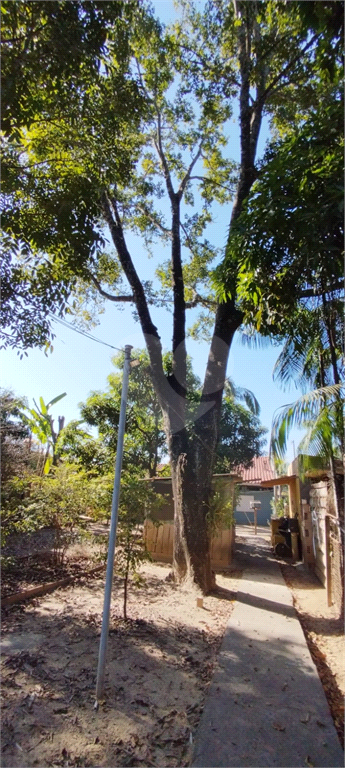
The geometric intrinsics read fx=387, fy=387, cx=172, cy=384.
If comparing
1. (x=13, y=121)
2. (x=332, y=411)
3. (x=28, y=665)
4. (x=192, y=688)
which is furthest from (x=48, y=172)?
(x=192, y=688)

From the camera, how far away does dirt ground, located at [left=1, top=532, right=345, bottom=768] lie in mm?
2670

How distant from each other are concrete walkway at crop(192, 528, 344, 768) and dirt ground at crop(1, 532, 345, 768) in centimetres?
15

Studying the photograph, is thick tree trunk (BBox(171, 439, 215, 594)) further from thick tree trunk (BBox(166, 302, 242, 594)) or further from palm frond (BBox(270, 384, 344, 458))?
palm frond (BBox(270, 384, 344, 458))

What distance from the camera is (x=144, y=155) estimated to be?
935cm

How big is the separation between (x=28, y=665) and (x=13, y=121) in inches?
194

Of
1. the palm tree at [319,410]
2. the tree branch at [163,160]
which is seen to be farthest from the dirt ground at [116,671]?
the tree branch at [163,160]

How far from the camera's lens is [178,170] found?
9.53m

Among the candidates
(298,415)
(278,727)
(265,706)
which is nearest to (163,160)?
(298,415)

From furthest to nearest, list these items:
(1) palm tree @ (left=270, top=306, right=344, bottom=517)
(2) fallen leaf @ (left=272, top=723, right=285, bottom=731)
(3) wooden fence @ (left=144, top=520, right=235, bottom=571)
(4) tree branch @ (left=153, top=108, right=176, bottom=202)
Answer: (3) wooden fence @ (left=144, top=520, right=235, bottom=571)
(4) tree branch @ (left=153, top=108, right=176, bottom=202)
(1) palm tree @ (left=270, top=306, right=344, bottom=517)
(2) fallen leaf @ (left=272, top=723, right=285, bottom=731)

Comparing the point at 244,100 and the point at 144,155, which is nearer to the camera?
the point at 244,100

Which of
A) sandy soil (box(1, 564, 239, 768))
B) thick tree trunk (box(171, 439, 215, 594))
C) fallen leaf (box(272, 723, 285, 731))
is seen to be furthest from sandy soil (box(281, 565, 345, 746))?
thick tree trunk (box(171, 439, 215, 594))

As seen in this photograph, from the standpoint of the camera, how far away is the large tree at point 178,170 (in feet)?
14.8

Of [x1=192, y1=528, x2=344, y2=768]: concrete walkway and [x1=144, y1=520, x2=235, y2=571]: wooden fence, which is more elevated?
[x1=144, y1=520, x2=235, y2=571]: wooden fence

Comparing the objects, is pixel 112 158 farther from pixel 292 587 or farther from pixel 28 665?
pixel 292 587
